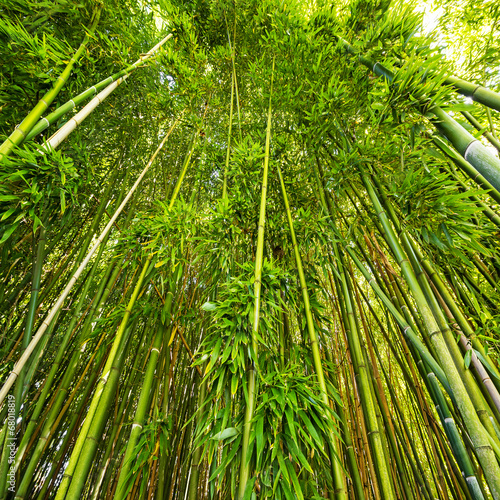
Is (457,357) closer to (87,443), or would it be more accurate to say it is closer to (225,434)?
(225,434)

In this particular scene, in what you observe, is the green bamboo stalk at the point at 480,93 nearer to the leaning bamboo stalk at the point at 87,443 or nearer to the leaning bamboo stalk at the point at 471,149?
the leaning bamboo stalk at the point at 471,149

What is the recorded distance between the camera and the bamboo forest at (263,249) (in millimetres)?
1060

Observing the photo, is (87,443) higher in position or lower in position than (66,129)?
lower

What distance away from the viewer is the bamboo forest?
106cm

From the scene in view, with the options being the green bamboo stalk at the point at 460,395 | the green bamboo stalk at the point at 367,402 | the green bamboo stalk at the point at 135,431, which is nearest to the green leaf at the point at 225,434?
the green bamboo stalk at the point at 135,431

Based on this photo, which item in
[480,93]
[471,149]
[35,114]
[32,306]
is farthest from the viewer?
[32,306]

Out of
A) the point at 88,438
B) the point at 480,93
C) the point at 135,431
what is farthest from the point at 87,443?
the point at 480,93

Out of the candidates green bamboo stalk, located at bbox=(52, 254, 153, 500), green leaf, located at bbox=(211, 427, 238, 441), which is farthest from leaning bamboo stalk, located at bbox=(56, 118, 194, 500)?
green leaf, located at bbox=(211, 427, 238, 441)

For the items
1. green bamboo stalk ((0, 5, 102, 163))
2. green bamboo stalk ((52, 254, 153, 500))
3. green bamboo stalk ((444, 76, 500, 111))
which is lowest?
green bamboo stalk ((52, 254, 153, 500))

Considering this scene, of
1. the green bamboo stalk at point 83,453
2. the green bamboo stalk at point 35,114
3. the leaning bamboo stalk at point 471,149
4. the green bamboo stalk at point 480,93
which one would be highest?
the green bamboo stalk at point 35,114

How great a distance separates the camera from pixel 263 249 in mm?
1805

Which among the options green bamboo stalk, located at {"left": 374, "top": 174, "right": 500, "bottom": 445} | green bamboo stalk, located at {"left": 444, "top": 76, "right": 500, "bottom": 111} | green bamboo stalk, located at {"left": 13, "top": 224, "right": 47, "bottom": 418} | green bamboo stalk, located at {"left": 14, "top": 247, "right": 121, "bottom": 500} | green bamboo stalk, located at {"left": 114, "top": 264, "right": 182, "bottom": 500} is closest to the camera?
green bamboo stalk, located at {"left": 444, "top": 76, "right": 500, "bottom": 111}

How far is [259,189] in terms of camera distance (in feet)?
5.85

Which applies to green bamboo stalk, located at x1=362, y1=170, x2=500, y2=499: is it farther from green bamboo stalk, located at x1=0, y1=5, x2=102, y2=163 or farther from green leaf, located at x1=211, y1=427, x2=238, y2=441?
green bamboo stalk, located at x1=0, y1=5, x2=102, y2=163
